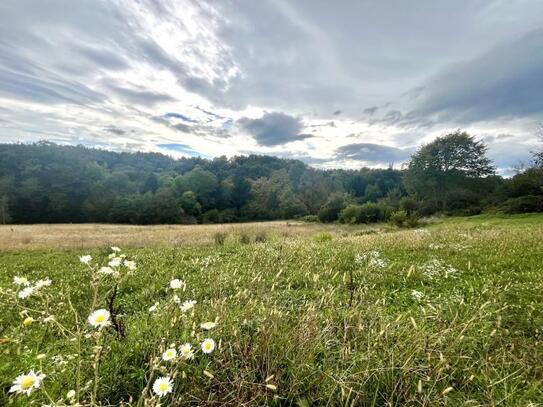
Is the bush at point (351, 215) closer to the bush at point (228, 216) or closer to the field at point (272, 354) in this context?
the bush at point (228, 216)

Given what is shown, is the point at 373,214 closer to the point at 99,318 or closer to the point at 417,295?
the point at 417,295

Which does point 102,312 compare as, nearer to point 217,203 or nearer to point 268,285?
point 268,285

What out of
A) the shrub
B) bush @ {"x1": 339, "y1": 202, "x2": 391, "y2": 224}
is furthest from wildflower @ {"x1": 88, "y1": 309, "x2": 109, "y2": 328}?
the shrub

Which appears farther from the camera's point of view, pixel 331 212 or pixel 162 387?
pixel 331 212

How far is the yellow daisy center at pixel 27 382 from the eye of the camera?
5.71ft

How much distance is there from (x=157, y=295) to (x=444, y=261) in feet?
25.9

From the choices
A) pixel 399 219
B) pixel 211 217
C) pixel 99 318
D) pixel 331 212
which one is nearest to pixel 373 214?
pixel 331 212

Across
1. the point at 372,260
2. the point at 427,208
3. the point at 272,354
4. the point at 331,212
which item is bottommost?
the point at 331,212

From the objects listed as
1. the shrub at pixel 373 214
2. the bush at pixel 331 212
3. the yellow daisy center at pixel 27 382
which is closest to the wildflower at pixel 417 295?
the yellow daisy center at pixel 27 382

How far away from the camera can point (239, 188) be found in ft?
368

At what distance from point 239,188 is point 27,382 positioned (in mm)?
111265

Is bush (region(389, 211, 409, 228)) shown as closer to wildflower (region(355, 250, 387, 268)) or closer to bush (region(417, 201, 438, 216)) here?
bush (region(417, 201, 438, 216))

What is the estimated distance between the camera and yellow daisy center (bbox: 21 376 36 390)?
5.71 ft

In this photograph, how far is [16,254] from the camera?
17.5m
